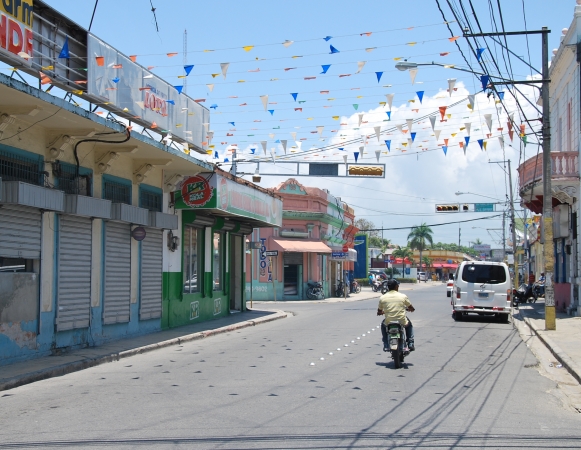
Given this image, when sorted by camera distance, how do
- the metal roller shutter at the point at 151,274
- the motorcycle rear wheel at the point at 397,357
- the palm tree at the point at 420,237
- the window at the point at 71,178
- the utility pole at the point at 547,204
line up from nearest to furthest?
the motorcycle rear wheel at the point at 397,357, the window at the point at 71,178, the metal roller shutter at the point at 151,274, the utility pole at the point at 547,204, the palm tree at the point at 420,237

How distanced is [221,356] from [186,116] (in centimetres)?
808

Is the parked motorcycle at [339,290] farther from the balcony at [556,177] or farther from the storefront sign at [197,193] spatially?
the storefront sign at [197,193]

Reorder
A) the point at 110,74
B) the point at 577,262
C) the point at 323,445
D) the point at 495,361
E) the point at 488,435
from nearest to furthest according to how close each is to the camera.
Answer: the point at 323,445
the point at 488,435
the point at 495,361
the point at 110,74
the point at 577,262

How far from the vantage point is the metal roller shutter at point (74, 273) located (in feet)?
46.5

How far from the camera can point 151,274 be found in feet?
60.4

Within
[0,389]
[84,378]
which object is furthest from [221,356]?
[0,389]

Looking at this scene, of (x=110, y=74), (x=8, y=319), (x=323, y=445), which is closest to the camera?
(x=323, y=445)

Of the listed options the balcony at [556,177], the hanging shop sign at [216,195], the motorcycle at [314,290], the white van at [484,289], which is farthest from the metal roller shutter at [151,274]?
the motorcycle at [314,290]

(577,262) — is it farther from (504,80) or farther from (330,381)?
(330,381)

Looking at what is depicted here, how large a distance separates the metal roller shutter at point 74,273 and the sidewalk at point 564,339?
9700 millimetres

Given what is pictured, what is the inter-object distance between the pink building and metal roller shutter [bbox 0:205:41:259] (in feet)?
82.0

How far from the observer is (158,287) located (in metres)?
18.9

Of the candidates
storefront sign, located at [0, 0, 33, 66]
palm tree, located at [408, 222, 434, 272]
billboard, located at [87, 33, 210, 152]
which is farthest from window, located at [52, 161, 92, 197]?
palm tree, located at [408, 222, 434, 272]

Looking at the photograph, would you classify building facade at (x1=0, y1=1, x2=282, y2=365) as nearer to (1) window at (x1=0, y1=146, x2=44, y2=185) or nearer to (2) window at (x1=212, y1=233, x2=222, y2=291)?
(1) window at (x1=0, y1=146, x2=44, y2=185)
